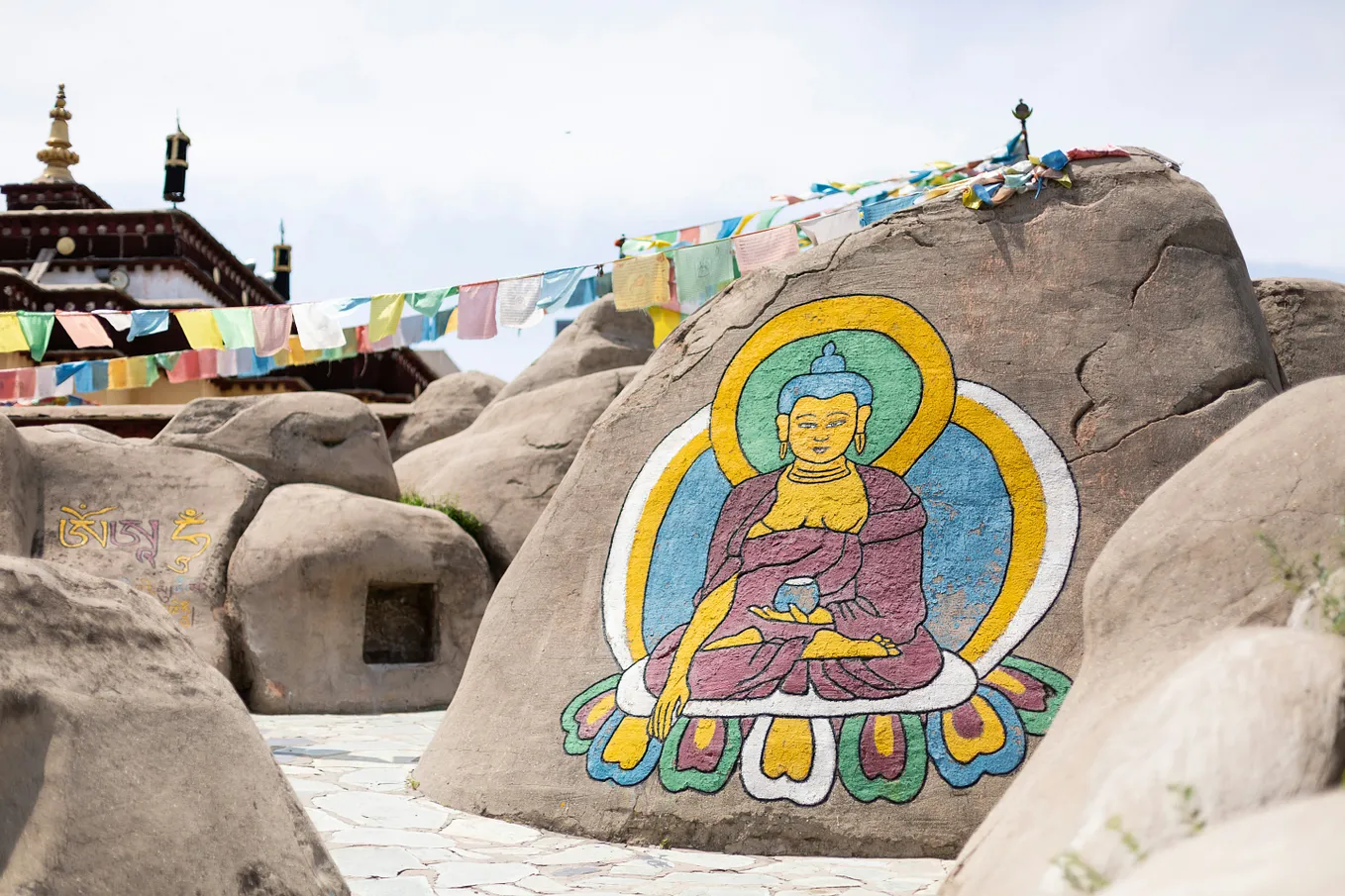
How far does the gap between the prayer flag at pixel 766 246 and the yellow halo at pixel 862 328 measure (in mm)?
2446

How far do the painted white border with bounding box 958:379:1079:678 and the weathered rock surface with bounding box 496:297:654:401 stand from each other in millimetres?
11682

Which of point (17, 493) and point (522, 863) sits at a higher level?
point (17, 493)

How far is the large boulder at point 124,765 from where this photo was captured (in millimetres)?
2500

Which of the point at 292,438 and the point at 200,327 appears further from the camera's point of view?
the point at 292,438

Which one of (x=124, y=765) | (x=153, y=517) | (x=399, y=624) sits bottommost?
(x=399, y=624)

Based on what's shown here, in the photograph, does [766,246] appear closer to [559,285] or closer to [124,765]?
[559,285]

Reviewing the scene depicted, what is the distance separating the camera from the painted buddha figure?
17.4 feet

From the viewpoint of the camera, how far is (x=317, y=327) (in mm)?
10594

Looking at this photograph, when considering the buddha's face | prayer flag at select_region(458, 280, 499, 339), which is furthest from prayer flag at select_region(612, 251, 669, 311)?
the buddha's face

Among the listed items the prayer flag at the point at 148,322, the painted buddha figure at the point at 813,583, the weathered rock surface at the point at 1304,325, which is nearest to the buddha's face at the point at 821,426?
the painted buddha figure at the point at 813,583

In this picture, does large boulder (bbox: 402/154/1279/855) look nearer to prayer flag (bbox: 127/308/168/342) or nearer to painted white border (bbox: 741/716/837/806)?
painted white border (bbox: 741/716/837/806)

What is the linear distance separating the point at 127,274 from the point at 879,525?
21.6 m

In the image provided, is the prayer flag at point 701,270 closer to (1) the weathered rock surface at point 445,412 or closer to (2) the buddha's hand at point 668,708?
(2) the buddha's hand at point 668,708

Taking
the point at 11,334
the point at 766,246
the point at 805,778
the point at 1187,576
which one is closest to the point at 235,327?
the point at 11,334
